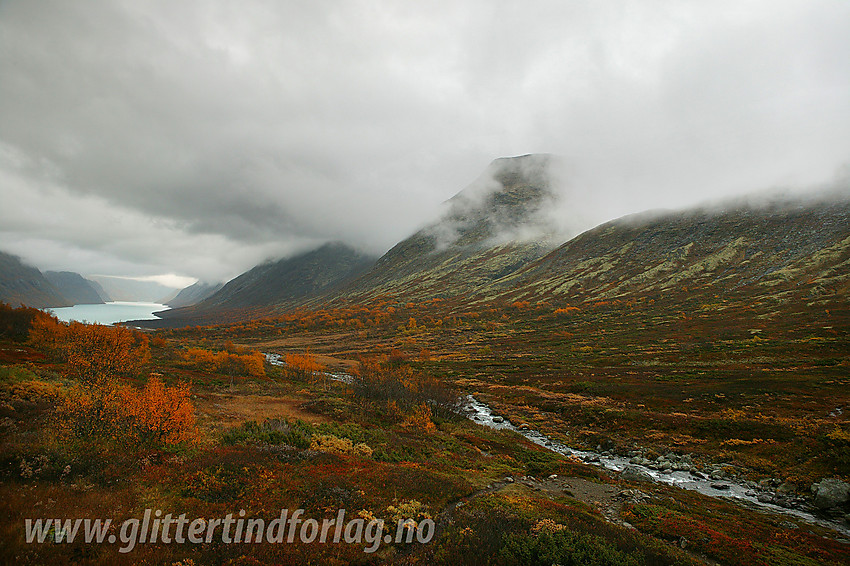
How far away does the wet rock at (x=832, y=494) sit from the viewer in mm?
22875

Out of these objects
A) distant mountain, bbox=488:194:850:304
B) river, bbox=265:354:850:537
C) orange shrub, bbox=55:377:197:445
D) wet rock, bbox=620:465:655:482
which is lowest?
river, bbox=265:354:850:537

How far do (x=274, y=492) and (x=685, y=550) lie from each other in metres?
18.8

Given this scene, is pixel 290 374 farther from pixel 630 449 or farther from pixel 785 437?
pixel 785 437

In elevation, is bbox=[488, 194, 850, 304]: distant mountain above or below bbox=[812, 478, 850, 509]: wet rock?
above

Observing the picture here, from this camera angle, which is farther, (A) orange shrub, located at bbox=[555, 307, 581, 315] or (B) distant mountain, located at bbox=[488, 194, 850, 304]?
(A) orange shrub, located at bbox=[555, 307, 581, 315]

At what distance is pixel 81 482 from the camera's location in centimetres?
1235

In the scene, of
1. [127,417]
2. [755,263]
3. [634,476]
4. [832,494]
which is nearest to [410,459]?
[127,417]

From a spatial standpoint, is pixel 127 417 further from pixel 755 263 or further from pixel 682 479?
pixel 755 263

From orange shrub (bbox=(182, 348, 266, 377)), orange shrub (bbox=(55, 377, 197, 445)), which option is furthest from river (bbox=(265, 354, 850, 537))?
orange shrub (bbox=(182, 348, 266, 377))

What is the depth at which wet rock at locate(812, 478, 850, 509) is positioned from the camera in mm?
22875

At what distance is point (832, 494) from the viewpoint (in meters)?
23.2

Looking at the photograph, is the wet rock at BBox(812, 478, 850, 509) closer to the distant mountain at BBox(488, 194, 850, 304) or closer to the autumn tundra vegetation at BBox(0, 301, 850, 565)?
the autumn tundra vegetation at BBox(0, 301, 850, 565)

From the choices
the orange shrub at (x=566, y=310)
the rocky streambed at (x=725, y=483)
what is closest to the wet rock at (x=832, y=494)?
the rocky streambed at (x=725, y=483)

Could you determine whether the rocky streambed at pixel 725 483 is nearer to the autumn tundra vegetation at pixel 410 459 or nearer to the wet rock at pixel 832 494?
the wet rock at pixel 832 494
